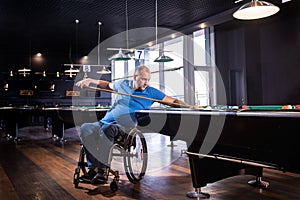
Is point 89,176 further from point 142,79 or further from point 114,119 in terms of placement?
point 142,79

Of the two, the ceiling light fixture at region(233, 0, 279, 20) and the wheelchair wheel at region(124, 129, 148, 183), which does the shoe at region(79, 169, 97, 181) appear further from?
the ceiling light fixture at region(233, 0, 279, 20)

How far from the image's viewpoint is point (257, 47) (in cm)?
719

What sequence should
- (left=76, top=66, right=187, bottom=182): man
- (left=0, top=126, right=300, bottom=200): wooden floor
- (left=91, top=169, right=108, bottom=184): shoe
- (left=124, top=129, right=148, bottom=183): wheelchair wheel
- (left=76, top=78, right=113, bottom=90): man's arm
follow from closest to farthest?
(left=0, top=126, right=300, bottom=200): wooden floor < (left=91, top=169, right=108, bottom=184): shoe < (left=76, top=66, right=187, bottom=182): man < (left=124, top=129, right=148, bottom=183): wheelchair wheel < (left=76, top=78, right=113, bottom=90): man's arm

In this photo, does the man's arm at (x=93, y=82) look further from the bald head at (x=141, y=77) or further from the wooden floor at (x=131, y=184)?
the wooden floor at (x=131, y=184)

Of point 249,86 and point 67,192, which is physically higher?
point 249,86

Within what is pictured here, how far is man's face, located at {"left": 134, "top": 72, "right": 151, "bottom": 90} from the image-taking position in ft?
11.3

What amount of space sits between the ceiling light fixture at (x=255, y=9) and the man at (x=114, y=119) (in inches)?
48.8

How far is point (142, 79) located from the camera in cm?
344

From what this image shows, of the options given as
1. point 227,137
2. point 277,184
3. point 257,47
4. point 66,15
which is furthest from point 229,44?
point 227,137

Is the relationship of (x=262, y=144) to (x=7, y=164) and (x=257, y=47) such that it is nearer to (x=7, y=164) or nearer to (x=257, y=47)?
(x=7, y=164)

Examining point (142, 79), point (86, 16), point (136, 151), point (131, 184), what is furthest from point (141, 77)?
point (86, 16)

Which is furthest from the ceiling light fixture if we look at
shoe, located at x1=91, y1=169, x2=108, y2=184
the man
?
shoe, located at x1=91, y1=169, x2=108, y2=184

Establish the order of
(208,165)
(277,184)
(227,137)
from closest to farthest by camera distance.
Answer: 1. (227,137)
2. (208,165)
3. (277,184)

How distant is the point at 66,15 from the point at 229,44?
4.26m
